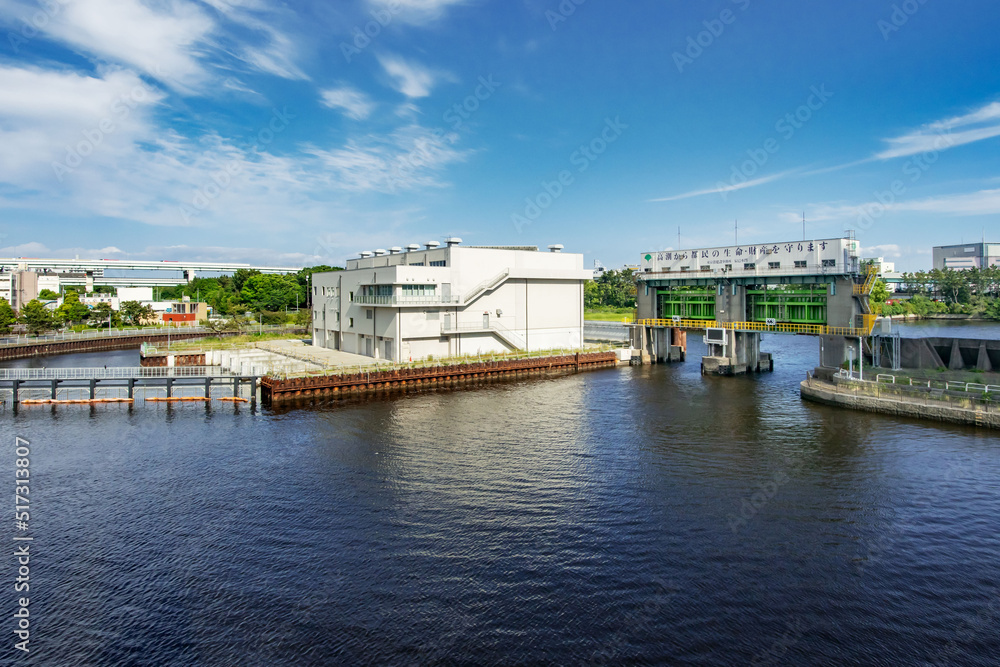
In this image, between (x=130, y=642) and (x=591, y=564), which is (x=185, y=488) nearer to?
(x=130, y=642)

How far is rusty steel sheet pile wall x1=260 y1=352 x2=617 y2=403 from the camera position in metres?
40.5

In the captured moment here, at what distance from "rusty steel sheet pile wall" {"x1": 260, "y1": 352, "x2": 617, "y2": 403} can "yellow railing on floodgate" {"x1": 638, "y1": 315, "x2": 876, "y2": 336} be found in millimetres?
7044

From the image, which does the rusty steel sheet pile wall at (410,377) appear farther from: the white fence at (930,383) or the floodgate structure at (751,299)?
the white fence at (930,383)

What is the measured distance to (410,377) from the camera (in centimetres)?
4575

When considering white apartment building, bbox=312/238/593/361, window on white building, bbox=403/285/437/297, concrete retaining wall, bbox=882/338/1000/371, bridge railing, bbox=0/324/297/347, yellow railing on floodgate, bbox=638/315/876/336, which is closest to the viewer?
concrete retaining wall, bbox=882/338/1000/371

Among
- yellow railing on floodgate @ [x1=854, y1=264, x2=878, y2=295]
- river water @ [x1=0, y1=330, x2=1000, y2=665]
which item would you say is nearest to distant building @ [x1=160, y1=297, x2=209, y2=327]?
river water @ [x1=0, y1=330, x2=1000, y2=665]

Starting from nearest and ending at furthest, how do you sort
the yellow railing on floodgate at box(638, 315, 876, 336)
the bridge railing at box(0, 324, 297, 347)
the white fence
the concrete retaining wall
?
the white fence
the concrete retaining wall
the yellow railing on floodgate at box(638, 315, 876, 336)
the bridge railing at box(0, 324, 297, 347)

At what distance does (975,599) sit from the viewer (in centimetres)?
1455

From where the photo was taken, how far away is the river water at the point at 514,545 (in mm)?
13258

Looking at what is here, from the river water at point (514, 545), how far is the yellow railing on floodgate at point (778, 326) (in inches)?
511

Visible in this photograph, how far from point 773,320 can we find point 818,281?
5146mm

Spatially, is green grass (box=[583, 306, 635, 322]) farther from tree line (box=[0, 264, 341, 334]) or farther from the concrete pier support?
the concrete pier support

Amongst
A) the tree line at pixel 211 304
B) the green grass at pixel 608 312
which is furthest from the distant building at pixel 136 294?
the green grass at pixel 608 312

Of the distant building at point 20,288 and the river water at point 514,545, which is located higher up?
the distant building at point 20,288
